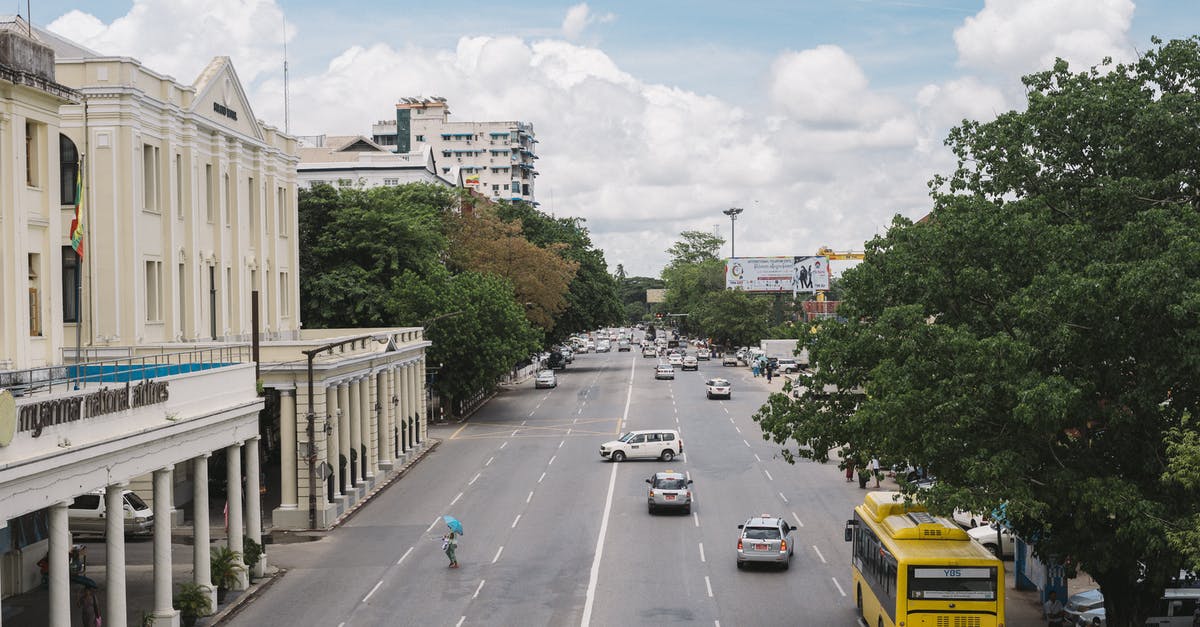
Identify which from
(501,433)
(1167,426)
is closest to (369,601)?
(1167,426)

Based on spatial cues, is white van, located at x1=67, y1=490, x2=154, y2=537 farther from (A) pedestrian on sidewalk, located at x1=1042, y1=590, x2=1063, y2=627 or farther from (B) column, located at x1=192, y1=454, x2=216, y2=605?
(A) pedestrian on sidewalk, located at x1=1042, y1=590, x2=1063, y2=627

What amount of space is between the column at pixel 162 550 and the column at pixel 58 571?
4423mm

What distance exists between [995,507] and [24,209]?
21657 mm

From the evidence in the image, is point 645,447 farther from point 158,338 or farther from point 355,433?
point 158,338

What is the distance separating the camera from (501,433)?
67000 mm

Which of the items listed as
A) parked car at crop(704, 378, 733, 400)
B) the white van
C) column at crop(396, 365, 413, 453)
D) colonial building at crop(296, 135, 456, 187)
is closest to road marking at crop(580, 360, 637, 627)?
column at crop(396, 365, 413, 453)

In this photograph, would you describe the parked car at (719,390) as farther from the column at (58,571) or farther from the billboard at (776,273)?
the column at (58,571)

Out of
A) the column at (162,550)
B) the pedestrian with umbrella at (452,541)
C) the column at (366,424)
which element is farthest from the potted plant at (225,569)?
the column at (366,424)

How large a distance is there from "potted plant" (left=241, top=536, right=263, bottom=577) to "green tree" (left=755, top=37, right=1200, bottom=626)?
1438 cm

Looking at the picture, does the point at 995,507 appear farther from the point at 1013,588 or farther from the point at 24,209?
the point at 24,209

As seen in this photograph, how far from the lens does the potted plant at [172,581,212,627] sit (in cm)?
2791

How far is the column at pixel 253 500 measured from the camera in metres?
32.9

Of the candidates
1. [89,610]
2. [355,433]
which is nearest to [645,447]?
[355,433]

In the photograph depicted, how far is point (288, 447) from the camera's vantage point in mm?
40594
